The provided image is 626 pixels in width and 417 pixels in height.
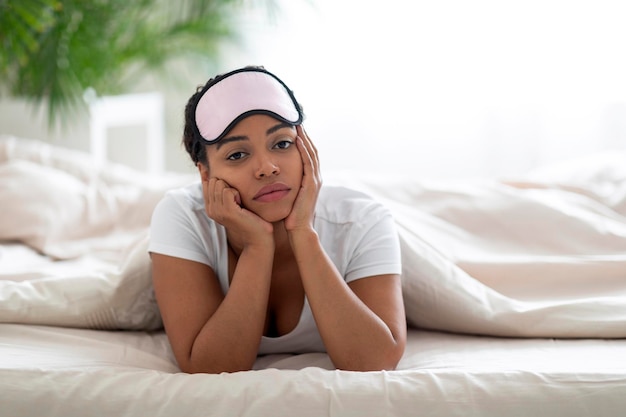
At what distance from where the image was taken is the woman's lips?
149cm

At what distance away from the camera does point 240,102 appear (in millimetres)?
1495

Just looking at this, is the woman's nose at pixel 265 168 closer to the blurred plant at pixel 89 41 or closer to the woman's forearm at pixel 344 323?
the woman's forearm at pixel 344 323

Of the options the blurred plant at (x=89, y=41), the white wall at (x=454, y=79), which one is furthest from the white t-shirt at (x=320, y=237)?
the white wall at (x=454, y=79)

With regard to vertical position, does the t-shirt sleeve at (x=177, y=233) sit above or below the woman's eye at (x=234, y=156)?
below

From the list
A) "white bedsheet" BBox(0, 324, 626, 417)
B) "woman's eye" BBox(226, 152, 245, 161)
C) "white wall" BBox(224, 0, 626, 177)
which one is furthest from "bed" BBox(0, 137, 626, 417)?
"white wall" BBox(224, 0, 626, 177)

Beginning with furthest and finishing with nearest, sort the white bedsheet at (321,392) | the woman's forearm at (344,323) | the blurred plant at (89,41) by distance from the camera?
the blurred plant at (89,41), the woman's forearm at (344,323), the white bedsheet at (321,392)

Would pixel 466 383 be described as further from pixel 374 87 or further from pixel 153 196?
pixel 374 87

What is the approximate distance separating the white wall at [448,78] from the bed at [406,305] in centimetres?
153

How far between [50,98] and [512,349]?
2541 mm

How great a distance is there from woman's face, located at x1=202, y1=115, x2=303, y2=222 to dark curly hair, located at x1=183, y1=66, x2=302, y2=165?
0.07 m

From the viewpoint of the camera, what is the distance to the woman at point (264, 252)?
141cm

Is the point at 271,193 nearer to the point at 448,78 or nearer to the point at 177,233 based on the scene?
the point at 177,233

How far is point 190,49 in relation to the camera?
408 cm

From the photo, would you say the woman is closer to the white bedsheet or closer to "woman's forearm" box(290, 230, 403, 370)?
"woman's forearm" box(290, 230, 403, 370)
